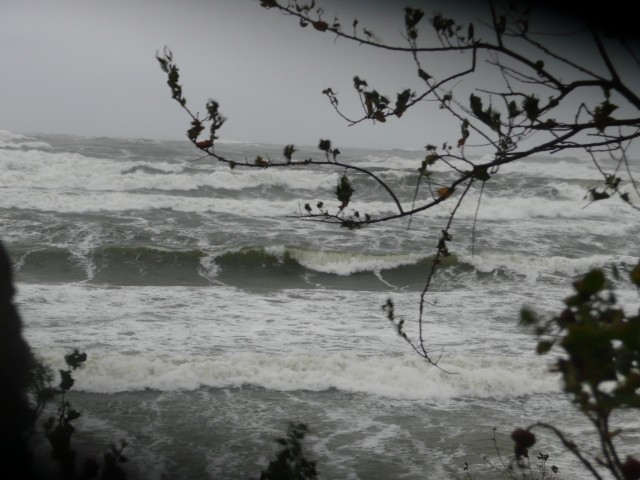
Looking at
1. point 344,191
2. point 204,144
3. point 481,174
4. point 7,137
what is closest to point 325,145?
point 344,191

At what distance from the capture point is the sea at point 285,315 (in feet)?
19.0

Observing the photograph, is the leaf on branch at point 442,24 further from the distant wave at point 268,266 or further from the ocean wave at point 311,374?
the distant wave at point 268,266

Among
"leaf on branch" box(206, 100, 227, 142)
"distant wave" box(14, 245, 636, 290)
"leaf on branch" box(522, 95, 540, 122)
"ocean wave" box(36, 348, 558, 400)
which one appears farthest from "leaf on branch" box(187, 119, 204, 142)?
"distant wave" box(14, 245, 636, 290)

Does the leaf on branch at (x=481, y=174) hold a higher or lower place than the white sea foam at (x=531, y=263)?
higher

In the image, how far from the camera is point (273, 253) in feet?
48.9

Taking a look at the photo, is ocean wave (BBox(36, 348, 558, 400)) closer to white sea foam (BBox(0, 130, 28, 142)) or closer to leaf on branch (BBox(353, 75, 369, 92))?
leaf on branch (BBox(353, 75, 369, 92))

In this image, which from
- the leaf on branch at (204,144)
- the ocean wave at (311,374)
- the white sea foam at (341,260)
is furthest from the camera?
the white sea foam at (341,260)

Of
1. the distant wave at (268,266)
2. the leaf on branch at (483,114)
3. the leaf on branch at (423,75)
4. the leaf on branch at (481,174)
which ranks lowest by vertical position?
the distant wave at (268,266)

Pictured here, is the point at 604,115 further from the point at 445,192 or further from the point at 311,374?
the point at 311,374

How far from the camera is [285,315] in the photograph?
10.6 m

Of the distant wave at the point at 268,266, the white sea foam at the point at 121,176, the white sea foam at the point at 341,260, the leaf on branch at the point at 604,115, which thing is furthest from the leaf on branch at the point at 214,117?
the white sea foam at the point at 121,176

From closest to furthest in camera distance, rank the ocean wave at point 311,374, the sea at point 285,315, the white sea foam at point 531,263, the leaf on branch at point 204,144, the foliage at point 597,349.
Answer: the foliage at point 597,349
the leaf on branch at point 204,144
the sea at point 285,315
the ocean wave at point 311,374
the white sea foam at point 531,263

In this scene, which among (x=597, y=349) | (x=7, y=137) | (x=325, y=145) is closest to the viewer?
(x=597, y=349)

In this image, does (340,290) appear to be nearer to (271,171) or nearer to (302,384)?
(302,384)
